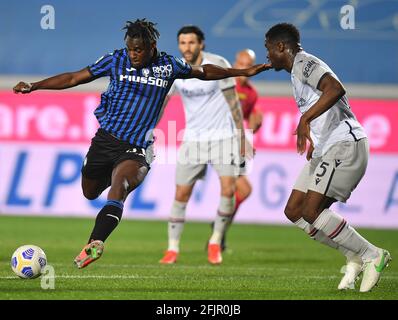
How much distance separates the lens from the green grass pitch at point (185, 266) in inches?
282

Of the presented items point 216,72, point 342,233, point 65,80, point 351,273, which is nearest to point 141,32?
point 65,80

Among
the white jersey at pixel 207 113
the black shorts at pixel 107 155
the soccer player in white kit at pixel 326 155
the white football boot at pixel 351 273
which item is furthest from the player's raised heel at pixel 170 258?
the white football boot at pixel 351 273

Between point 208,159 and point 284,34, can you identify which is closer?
point 284,34

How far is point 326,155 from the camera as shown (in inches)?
298

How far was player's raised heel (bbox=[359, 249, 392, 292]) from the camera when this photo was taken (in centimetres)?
732

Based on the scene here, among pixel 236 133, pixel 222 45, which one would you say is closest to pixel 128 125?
pixel 236 133

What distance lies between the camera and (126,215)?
52.3 feet

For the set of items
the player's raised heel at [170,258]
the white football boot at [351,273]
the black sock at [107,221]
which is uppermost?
the black sock at [107,221]

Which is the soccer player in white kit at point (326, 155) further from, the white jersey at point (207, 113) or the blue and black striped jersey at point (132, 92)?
the white jersey at point (207, 113)

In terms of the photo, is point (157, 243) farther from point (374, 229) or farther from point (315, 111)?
point (315, 111)

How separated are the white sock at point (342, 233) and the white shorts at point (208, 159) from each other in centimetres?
308

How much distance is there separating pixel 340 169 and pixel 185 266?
269 cm

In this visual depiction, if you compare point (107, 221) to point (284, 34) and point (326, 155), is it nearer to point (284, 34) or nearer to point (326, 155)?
point (326, 155)

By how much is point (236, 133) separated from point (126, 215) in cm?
573
